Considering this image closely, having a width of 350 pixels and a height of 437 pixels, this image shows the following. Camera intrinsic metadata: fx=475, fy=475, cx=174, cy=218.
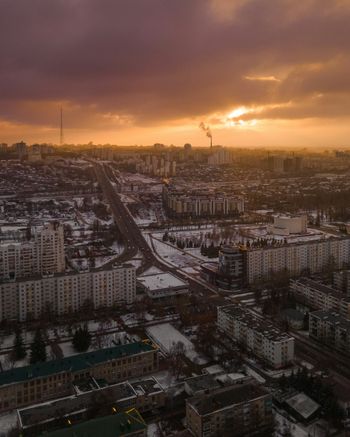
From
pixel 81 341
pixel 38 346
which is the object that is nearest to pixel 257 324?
pixel 81 341

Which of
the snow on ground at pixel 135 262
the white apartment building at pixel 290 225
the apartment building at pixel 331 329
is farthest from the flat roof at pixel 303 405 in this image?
the white apartment building at pixel 290 225

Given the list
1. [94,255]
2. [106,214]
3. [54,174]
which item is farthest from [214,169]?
[94,255]

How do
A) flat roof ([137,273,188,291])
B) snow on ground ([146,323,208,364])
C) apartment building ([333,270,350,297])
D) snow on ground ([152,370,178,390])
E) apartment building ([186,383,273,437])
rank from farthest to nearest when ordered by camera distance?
apartment building ([333,270,350,297])
flat roof ([137,273,188,291])
snow on ground ([146,323,208,364])
snow on ground ([152,370,178,390])
apartment building ([186,383,273,437])

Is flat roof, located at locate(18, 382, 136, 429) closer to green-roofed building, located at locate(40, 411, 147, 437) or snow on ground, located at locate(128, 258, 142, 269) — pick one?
green-roofed building, located at locate(40, 411, 147, 437)

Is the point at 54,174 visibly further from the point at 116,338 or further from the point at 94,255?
the point at 116,338

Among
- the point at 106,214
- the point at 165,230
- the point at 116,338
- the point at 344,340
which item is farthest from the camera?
the point at 106,214

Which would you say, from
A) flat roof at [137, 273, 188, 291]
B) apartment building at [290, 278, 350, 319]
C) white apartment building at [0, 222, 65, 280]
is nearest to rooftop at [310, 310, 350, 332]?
apartment building at [290, 278, 350, 319]

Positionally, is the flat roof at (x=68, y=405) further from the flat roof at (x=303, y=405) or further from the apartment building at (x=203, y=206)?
the apartment building at (x=203, y=206)
